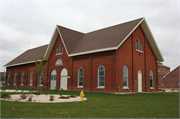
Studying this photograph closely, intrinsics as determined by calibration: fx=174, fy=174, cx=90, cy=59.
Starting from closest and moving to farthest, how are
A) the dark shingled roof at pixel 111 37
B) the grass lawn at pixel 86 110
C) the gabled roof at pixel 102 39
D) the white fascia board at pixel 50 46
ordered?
the grass lawn at pixel 86 110 < the dark shingled roof at pixel 111 37 < the gabled roof at pixel 102 39 < the white fascia board at pixel 50 46

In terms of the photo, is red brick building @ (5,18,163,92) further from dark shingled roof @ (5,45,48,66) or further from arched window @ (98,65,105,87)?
dark shingled roof @ (5,45,48,66)

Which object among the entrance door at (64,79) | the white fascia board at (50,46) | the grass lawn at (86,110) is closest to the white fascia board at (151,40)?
the entrance door at (64,79)

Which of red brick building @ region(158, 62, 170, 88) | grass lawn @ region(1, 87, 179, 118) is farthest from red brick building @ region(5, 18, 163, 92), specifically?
red brick building @ region(158, 62, 170, 88)

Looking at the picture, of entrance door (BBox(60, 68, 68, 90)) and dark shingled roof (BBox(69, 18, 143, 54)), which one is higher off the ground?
dark shingled roof (BBox(69, 18, 143, 54))

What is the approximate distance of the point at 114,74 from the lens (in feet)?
70.0

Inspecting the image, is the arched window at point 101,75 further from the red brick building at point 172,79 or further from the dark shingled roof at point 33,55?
the red brick building at point 172,79

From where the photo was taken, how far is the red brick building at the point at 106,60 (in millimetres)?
21969

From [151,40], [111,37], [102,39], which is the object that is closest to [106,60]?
[111,37]

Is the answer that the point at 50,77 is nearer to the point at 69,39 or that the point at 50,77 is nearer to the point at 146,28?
the point at 69,39

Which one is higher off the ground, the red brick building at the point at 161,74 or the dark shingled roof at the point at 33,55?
the dark shingled roof at the point at 33,55

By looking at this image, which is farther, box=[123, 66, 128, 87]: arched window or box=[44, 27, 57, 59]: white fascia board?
box=[44, 27, 57, 59]: white fascia board

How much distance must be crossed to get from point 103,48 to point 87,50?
9.95 feet

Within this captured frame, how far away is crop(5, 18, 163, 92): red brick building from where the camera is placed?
2197cm

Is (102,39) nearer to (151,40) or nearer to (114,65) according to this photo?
(114,65)
